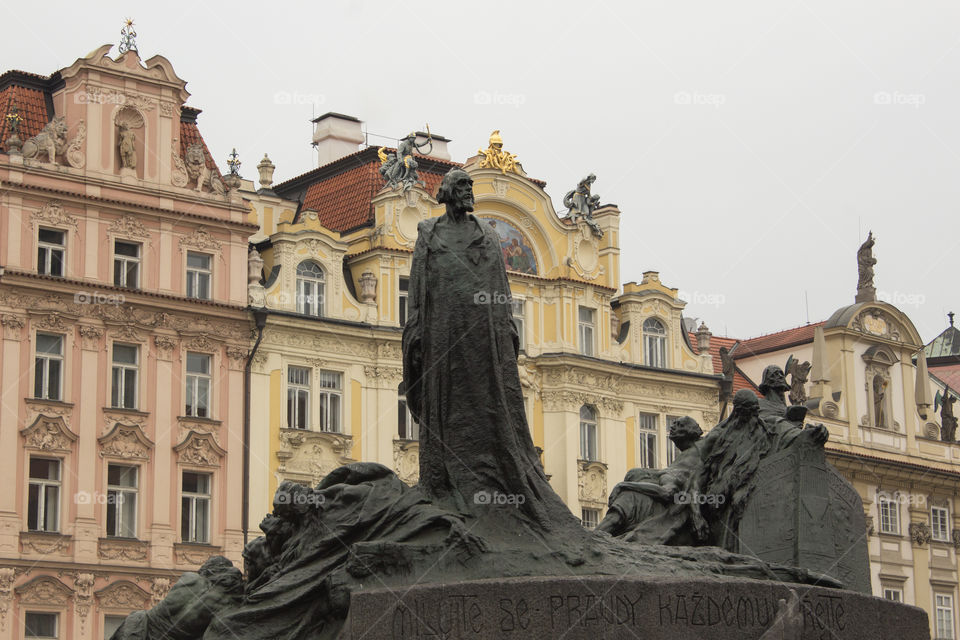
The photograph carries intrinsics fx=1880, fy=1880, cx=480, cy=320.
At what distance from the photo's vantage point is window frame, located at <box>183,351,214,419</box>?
117ft

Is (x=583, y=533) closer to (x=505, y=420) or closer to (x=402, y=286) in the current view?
(x=505, y=420)

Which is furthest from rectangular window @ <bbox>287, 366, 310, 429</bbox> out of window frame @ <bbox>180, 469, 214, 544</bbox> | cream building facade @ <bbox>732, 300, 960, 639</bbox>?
cream building facade @ <bbox>732, 300, 960, 639</bbox>

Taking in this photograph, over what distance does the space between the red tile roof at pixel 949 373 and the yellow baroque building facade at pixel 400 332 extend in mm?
17414

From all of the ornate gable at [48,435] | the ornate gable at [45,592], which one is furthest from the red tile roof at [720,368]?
the ornate gable at [45,592]

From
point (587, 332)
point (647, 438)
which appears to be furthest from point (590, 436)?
point (587, 332)

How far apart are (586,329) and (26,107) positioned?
543 inches

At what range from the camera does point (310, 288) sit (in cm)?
3850

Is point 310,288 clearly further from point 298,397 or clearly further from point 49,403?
point 49,403

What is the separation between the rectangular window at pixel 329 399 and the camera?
37.7 meters

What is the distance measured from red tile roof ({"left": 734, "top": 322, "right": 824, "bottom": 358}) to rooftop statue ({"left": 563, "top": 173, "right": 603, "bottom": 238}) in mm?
8005

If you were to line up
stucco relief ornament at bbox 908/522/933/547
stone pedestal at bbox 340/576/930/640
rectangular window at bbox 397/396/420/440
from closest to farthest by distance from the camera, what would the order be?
stone pedestal at bbox 340/576/930/640 < rectangular window at bbox 397/396/420/440 < stucco relief ornament at bbox 908/522/933/547

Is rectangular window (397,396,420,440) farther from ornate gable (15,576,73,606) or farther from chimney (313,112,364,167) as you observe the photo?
ornate gable (15,576,73,606)

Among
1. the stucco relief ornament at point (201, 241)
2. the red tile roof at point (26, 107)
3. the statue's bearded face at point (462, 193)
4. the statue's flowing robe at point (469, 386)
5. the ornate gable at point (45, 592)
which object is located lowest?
the ornate gable at point (45, 592)

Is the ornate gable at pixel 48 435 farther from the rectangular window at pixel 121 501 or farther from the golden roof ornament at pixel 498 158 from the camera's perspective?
the golden roof ornament at pixel 498 158
